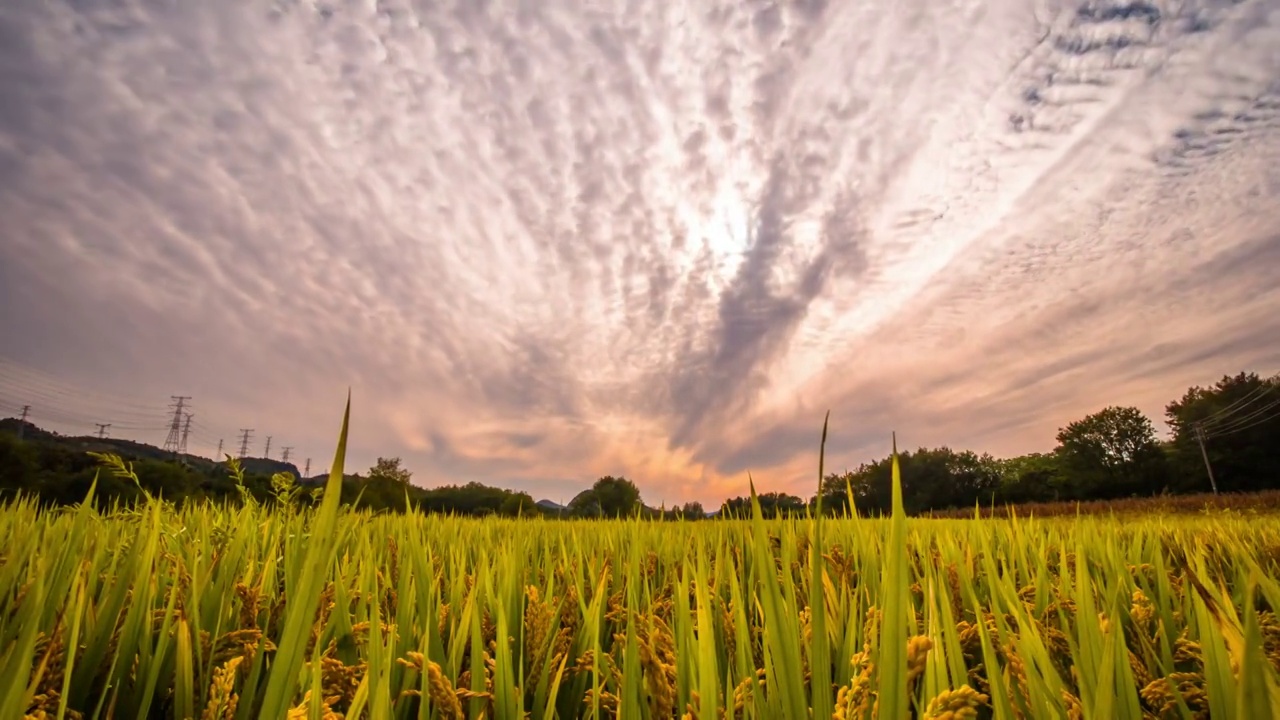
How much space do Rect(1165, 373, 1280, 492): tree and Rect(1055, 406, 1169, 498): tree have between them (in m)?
1.89

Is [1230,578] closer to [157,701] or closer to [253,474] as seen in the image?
[157,701]

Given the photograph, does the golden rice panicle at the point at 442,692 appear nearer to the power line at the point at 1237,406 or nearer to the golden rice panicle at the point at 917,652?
the golden rice panicle at the point at 917,652

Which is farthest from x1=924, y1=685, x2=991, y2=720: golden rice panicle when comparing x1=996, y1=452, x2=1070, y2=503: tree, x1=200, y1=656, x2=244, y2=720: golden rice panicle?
x1=996, y1=452, x2=1070, y2=503: tree

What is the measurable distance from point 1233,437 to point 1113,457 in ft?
29.1

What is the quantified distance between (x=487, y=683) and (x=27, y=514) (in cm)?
494

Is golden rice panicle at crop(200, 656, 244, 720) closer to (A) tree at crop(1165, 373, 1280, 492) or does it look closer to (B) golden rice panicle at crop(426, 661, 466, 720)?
(B) golden rice panicle at crop(426, 661, 466, 720)

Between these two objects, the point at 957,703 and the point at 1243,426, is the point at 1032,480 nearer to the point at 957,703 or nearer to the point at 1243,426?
the point at 1243,426

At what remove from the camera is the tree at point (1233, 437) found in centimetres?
4891

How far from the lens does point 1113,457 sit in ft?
187

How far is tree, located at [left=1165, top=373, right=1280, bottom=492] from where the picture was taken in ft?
160

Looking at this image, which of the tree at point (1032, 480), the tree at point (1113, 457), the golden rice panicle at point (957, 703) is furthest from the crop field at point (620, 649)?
the tree at point (1113, 457)

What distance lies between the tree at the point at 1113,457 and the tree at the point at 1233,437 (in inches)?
74.5

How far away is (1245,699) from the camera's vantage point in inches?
21.7

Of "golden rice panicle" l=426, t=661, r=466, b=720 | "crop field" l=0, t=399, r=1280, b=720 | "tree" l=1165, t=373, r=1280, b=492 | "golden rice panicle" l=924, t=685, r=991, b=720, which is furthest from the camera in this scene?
"tree" l=1165, t=373, r=1280, b=492
